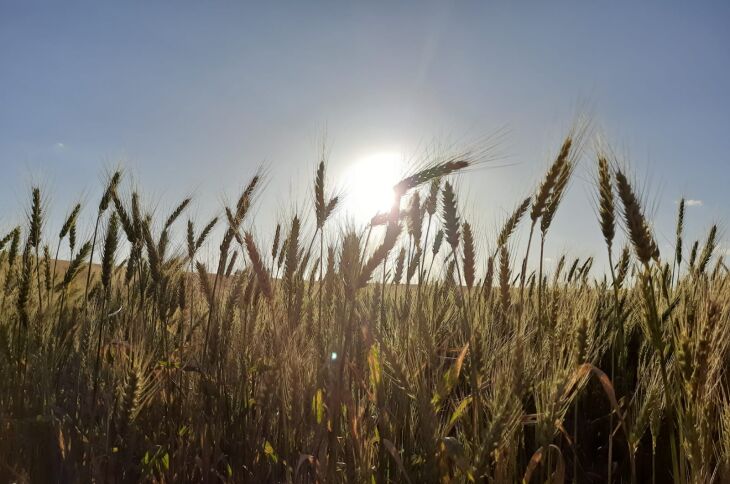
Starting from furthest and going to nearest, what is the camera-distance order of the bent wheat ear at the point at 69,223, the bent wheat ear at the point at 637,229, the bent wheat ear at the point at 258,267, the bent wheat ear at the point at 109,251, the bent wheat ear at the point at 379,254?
1. the bent wheat ear at the point at 69,223
2. the bent wheat ear at the point at 109,251
3. the bent wheat ear at the point at 258,267
4. the bent wheat ear at the point at 379,254
5. the bent wheat ear at the point at 637,229

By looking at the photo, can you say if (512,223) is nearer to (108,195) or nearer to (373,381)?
(373,381)

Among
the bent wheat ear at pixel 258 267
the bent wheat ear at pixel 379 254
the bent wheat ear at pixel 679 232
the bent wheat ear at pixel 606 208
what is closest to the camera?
the bent wheat ear at pixel 606 208

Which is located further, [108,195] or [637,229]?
[108,195]

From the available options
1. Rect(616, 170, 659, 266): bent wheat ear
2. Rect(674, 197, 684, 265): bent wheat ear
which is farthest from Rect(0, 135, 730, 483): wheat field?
Rect(674, 197, 684, 265): bent wheat ear

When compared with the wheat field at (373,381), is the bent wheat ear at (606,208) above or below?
above

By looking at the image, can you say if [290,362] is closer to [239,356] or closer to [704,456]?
[239,356]

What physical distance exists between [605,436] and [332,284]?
1519mm

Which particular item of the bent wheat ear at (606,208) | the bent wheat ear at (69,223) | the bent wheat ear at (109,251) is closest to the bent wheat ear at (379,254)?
the bent wheat ear at (606,208)

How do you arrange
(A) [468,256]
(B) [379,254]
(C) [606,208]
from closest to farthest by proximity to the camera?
(C) [606,208]
(B) [379,254]
(A) [468,256]

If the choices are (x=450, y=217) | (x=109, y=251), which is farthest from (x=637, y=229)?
(x=109, y=251)

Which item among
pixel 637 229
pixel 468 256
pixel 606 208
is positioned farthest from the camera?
pixel 468 256

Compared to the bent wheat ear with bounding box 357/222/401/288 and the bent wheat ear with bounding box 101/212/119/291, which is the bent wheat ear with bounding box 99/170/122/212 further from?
the bent wheat ear with bounding box 357/222/401/288

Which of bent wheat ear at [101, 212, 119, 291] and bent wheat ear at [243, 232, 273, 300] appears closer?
bent wheat ear at [243, 232, 273, 300]

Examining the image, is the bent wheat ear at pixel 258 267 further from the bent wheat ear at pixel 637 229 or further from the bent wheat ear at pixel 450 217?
the bent wheat ear at pixel 637 229
